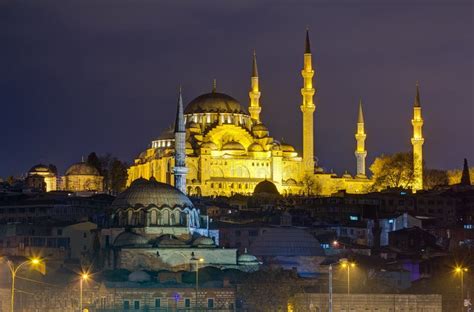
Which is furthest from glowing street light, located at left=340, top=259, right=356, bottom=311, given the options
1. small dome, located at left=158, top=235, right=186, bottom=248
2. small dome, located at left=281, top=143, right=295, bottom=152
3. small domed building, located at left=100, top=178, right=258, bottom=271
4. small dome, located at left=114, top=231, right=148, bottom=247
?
small dome, located at left=281, top=143, right=295, bottom=152

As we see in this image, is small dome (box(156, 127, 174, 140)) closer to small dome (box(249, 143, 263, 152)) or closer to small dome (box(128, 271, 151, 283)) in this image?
small dome (box(249, 143, 263, 152))

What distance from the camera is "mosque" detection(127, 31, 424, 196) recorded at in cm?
12738

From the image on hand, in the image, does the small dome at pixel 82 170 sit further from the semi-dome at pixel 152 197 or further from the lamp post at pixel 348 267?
the lamp post at pixel 348 267

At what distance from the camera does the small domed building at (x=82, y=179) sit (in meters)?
136

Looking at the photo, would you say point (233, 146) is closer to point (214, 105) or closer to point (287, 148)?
point (287, 148)

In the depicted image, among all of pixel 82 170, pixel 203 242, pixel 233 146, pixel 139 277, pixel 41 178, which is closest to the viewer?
pixel 139 277

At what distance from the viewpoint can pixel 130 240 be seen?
8350 centimetres

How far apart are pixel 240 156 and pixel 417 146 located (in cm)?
1577

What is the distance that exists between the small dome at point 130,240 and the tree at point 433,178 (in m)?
60.2

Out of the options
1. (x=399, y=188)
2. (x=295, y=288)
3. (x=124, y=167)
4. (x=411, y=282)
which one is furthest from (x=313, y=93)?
(x=295, y=288)

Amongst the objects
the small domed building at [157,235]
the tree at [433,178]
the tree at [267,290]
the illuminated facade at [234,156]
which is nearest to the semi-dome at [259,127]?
the illuminated facade at [234,156]

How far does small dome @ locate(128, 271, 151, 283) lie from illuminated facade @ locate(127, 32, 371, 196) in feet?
142

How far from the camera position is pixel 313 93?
429 ft

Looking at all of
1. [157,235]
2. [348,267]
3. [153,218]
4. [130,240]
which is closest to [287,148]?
[153,218]
